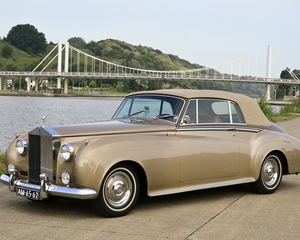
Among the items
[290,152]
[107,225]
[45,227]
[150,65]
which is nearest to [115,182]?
[107,225]

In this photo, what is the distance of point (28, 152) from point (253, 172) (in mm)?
3001

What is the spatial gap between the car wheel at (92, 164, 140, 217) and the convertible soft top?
1.36 m

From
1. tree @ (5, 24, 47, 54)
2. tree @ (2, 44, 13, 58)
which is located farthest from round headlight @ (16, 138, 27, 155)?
tree @ (5, 24, 47, 54)

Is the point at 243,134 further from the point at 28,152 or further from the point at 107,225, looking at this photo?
the point at 28,152

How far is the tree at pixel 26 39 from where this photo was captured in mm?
161375

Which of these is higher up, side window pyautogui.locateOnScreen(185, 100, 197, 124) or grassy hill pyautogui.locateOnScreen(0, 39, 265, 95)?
grassy hill pyautogui.locateOnScreen(0, 39, 265, 95)

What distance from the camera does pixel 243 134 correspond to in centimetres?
533

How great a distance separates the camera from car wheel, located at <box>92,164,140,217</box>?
4082 millimetres

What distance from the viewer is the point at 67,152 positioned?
13.1 feet

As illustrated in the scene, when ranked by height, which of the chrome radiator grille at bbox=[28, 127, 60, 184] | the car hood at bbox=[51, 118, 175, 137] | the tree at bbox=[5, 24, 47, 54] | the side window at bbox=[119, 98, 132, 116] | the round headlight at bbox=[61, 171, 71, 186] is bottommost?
the round headlight at bbox=[61, 171, 71, 186]

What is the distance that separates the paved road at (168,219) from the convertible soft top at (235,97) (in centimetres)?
111

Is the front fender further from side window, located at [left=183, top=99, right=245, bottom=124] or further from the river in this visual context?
the river

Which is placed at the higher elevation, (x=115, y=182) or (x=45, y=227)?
(x=115, y=182)

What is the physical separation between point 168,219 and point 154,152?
758 mm
